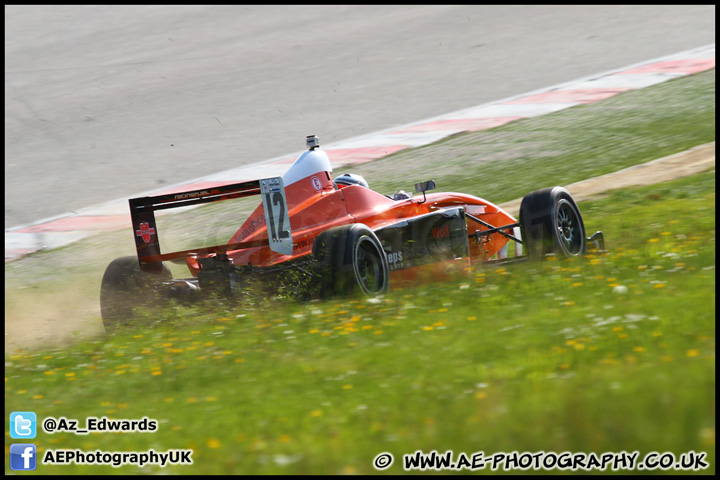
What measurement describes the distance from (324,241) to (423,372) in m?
2.33

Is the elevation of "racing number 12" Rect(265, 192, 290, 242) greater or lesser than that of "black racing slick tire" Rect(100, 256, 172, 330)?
greater

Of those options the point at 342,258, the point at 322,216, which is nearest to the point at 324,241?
the point at 342,258

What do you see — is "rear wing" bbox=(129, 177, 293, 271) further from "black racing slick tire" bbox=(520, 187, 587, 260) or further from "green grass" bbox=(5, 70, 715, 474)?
"black racing slick tire" bbox=(520, 187, 587, 260)

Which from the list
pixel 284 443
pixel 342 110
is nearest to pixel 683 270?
pixel 284 443

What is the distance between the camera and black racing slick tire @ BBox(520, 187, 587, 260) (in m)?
9.81

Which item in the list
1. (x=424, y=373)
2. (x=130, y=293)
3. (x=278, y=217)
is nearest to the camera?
(x=424, y=373)

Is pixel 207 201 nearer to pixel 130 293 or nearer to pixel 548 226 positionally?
pixel 130 293

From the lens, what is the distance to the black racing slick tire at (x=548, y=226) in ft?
32.2

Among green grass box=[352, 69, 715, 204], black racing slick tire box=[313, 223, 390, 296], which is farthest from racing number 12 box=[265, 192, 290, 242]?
green grass box=[352, 69, 715, 204]

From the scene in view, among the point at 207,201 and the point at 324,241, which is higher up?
the point at 207,201

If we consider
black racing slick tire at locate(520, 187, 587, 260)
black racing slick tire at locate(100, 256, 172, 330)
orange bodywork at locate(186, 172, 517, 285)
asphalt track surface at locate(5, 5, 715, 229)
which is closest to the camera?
Result: black racing slick tire at locate(100, 256, 172, 330)

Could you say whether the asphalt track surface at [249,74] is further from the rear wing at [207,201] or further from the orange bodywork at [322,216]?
the rear wing at [207,201]

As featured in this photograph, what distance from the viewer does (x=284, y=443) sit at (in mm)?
5168

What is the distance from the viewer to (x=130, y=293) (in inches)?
355
